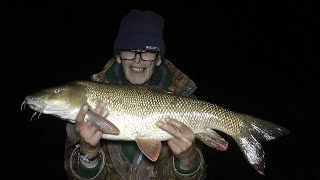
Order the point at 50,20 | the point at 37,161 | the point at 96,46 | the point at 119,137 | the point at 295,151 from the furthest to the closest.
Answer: the point at 50,20 < the point at 96,46 < the point at 37,161 < the point at 295,151 < the point at 119,137

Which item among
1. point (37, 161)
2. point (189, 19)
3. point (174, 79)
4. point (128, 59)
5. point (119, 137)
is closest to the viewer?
point (119, 137)

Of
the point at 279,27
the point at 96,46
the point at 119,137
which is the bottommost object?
the point at 96,46

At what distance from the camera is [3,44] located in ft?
82.9

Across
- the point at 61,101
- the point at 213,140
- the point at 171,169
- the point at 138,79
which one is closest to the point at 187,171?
the point at 171,169

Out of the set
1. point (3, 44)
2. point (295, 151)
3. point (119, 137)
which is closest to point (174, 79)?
point (119, 137)

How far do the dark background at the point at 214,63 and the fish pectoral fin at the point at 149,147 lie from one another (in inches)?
174

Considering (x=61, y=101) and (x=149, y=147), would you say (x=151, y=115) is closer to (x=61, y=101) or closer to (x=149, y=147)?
(x=149, y=147)

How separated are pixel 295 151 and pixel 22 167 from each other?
596 centimetres

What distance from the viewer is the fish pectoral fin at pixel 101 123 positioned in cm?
261

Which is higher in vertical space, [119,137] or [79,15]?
[119,137]

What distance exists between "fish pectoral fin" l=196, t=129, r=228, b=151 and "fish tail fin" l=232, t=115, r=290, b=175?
11 cm

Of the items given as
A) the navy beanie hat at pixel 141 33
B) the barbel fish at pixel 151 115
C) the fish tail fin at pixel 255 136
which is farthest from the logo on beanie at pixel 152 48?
the fish tail fin at pixel 255 136

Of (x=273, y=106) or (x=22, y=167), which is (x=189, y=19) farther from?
(x=22, y=167)

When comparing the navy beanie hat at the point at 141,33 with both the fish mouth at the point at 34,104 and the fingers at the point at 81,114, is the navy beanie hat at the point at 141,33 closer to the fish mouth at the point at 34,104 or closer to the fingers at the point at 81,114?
the fingers at the point at 81,114
